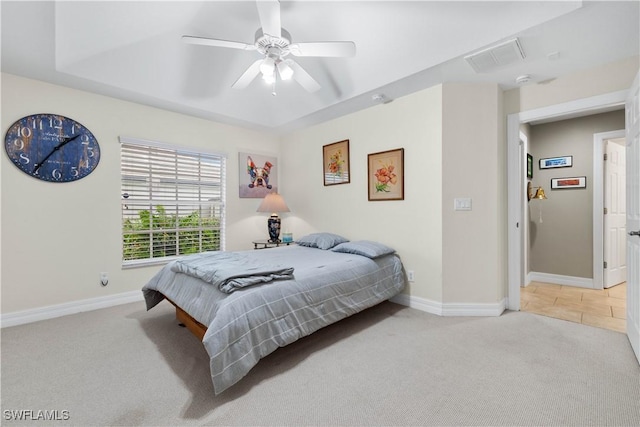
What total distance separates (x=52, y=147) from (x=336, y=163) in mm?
3138

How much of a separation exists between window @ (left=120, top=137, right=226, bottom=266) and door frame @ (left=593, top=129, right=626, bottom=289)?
5.04 m

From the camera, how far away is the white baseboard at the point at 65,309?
2.78 metres

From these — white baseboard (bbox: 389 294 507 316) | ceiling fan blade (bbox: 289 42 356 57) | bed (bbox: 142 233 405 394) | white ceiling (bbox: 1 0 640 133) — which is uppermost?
white ceiling (bbox: 1 0 640 133)

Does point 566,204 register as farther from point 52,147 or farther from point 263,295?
point 52,147

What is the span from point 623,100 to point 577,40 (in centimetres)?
79

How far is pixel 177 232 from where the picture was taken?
12.8 ft

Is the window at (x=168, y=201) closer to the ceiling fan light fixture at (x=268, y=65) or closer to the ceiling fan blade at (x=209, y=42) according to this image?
the ceiling fan blade at (x=209, y=42)

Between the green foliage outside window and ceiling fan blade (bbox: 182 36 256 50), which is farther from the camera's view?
the green foliage outside window

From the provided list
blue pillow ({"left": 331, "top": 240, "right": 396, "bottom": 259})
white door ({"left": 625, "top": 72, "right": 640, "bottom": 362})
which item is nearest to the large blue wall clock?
blue pillow ({"left": 331, "top": 240, "right": 396, "bottom": 259})

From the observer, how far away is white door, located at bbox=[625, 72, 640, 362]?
2.10 m

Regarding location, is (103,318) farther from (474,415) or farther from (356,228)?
(474,415)

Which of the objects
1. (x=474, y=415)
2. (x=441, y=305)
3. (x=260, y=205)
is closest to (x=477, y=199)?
(x=441, y=305)

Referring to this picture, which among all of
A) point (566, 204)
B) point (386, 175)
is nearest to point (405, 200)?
point (386, 175)

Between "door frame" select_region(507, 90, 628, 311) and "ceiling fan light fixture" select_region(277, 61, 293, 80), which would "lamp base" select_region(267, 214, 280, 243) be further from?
"door frame" select_region(507, 90, 628, 311)
